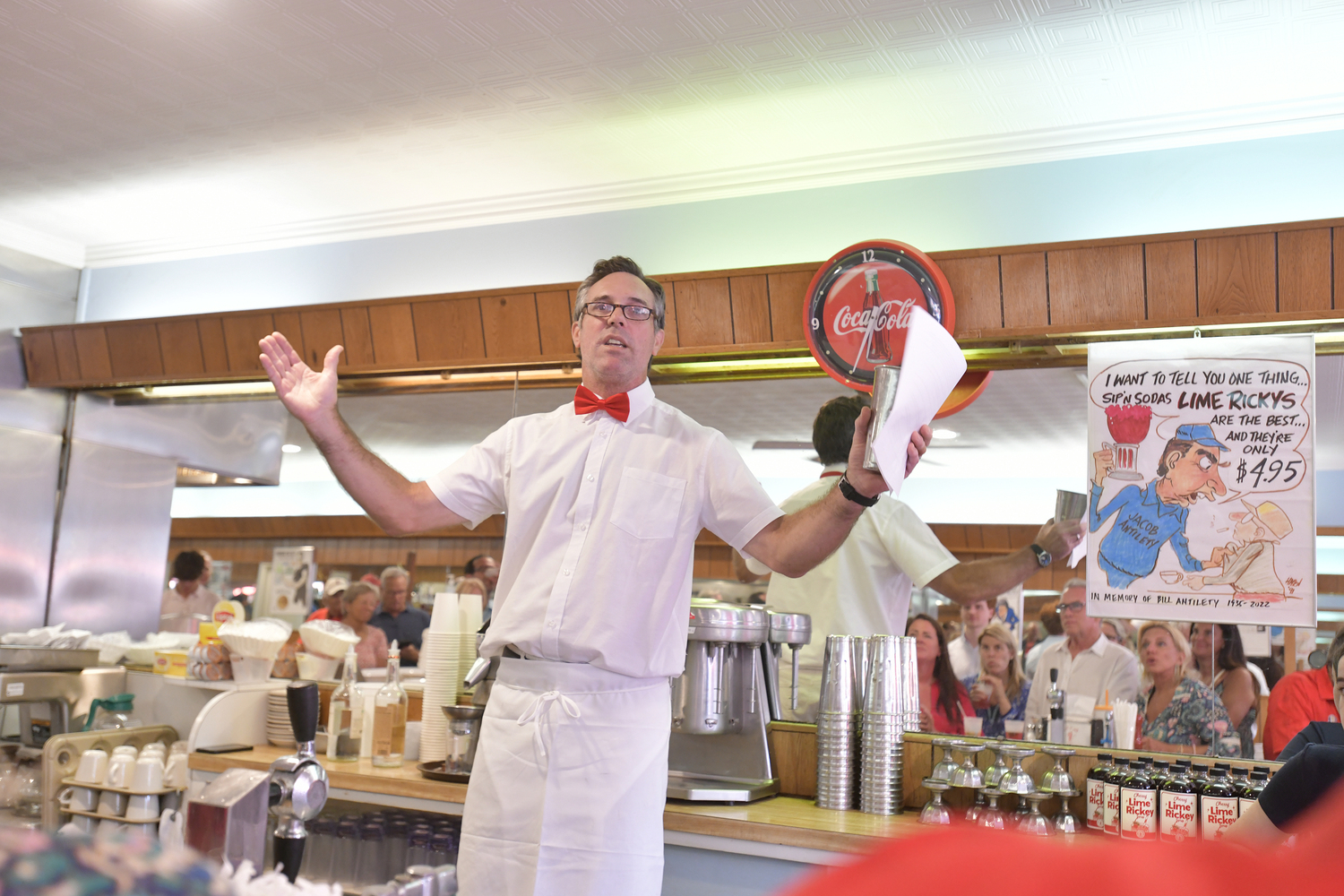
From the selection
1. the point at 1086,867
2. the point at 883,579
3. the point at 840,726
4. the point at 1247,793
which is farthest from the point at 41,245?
the point at 1086,867

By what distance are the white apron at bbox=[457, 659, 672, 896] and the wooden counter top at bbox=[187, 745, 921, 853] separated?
262mm

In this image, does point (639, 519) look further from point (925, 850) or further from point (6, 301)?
point (6, 301)

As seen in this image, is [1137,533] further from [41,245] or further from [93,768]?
[41,245]

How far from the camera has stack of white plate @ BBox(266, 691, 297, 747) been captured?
11.7 ft

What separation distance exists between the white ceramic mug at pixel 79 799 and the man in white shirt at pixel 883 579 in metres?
2.19

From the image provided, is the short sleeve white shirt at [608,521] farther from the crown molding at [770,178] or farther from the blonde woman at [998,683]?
the crown molding at [770,178]

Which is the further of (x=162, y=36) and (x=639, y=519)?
(x=162, y=36)

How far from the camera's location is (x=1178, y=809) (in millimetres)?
2402

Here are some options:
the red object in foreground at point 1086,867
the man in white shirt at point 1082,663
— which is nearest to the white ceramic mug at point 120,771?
the man in white shirt at point 1082,663

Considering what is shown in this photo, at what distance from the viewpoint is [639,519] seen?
2.19 meters

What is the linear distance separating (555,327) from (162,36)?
147 cm

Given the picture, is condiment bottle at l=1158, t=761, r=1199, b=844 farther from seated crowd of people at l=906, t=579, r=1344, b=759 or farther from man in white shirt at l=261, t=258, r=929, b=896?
man in white shirt at l=261, t=258, r=929, b=896

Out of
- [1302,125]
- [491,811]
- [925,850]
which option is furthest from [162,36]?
[925,850]

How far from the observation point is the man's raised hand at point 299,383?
6.90 feet
